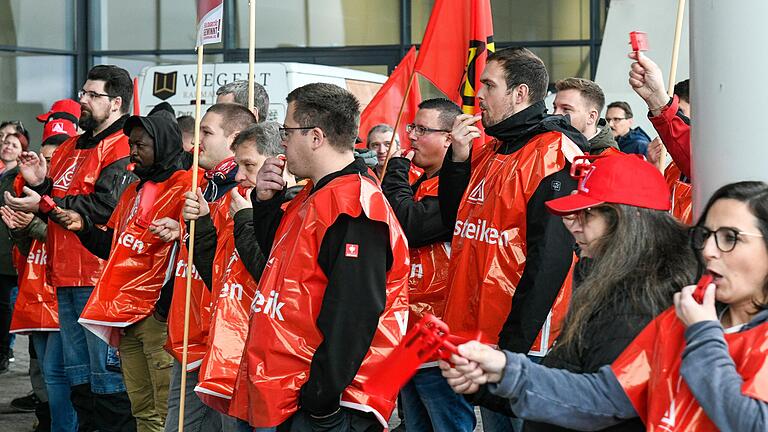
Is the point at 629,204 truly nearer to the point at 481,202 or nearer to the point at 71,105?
the point at 481,202

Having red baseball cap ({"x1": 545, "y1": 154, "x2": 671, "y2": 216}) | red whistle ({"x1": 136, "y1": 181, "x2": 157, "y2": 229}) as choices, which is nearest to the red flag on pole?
red whistle ({"x1": 136, "y1": 181, "x2": 157, "y2": 229})

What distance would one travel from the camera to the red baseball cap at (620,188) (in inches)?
130

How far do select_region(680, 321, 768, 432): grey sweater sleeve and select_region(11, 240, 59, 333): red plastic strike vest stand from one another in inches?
218

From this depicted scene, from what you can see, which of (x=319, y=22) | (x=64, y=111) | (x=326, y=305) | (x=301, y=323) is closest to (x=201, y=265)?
(x=301, y=323)

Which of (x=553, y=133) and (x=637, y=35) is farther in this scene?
(x=553, y=133)

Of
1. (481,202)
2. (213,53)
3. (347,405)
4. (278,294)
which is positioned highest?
(213,53)

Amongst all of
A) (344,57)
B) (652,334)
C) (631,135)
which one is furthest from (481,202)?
(344,57)

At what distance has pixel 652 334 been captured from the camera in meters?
2.97

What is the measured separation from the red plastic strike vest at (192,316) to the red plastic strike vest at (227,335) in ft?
1.48

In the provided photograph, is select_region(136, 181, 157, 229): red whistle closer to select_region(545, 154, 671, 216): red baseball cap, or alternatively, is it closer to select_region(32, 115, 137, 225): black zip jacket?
select_region(32, 115, 137, 225): black zip jacket

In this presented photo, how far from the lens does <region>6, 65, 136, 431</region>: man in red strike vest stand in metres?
6.97

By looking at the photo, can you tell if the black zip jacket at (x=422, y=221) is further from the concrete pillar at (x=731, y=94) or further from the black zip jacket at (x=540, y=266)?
the concrete pillar at (x=731, y=94)

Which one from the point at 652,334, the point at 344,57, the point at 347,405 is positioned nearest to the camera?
the point at 652,334

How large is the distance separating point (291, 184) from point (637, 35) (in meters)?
1.83
